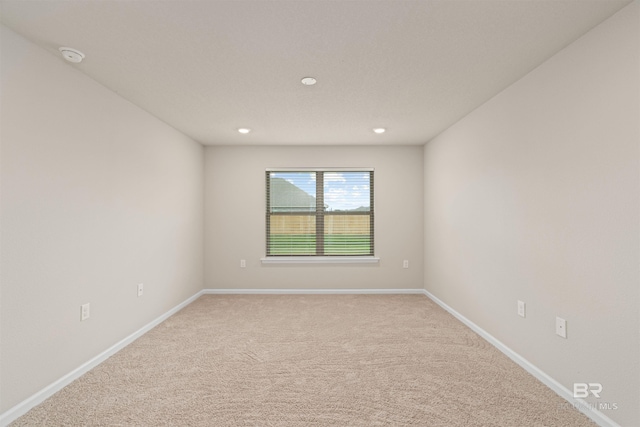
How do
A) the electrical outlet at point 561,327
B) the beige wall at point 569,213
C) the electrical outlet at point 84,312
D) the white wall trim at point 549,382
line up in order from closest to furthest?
the beige wall at point 569,213 → the white wall trim at point 549,382 → the electrical outlet at point 561,327 → the electrical outlet at point 84,312

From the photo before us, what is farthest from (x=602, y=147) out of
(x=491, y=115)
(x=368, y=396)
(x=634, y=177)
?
(x=368, y=396)

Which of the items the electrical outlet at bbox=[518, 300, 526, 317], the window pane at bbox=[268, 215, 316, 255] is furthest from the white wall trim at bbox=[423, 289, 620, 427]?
the window pane at bbox=[268, 215, 316, 255]

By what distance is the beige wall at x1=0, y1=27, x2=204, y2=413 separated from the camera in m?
1.77

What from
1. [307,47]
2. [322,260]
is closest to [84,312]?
[307,47]

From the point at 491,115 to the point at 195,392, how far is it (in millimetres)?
3365

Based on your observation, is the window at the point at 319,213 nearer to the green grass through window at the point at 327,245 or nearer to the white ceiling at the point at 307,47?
the green grass through window at the point at 327,245

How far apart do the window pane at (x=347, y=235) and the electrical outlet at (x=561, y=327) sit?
2.78 meters

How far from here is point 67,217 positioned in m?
2.14

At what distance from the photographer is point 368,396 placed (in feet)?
6.39

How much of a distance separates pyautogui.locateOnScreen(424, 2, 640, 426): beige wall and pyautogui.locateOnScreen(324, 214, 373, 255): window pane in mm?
1838

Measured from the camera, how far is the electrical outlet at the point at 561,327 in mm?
1955

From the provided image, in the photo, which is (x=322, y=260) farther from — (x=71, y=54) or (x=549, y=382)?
(x=71, y=54)

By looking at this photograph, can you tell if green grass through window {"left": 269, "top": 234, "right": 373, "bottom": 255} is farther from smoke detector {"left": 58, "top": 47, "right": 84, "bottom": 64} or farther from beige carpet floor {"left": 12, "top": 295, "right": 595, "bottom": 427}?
smoke detector {"left": 58, "top": 47, "right": 84, "bottom": 64}

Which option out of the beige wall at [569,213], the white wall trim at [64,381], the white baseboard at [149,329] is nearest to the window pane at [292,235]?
the white baseboard at [149,329]
